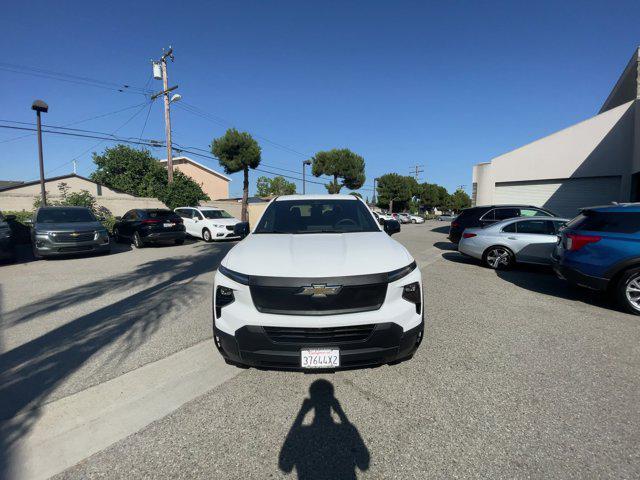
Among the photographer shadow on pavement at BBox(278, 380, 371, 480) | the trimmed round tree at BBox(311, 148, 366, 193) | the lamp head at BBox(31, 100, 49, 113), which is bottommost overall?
the photographer shadow on pavement at BBox(278, 380, 371, 480)

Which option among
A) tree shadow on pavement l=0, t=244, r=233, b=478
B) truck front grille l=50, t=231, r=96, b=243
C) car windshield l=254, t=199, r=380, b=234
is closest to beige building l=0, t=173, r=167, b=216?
truck front grille l=50, t=231, r=96, b=243

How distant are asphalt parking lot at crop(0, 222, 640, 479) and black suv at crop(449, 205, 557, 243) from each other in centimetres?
617

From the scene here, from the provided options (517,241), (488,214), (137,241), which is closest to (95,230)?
(137,241)

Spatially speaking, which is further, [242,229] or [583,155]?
[583,155]

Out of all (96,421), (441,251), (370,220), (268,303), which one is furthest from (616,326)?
(441,251)

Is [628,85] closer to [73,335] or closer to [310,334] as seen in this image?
[310,334]

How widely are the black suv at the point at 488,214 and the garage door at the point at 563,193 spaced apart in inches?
322

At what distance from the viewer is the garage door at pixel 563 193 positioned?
15.5m

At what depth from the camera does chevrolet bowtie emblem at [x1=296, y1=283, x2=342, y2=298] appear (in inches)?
94.5

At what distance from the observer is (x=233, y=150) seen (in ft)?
87.5

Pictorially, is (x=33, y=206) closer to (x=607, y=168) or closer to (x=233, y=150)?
(x=233, y=150)

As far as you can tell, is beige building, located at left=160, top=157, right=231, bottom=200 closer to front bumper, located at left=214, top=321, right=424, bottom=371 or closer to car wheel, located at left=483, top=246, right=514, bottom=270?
car wheel, located at left=483, top=246, right=514, bottom=270

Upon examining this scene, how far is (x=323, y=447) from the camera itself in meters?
2.14

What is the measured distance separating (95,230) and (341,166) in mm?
33353
